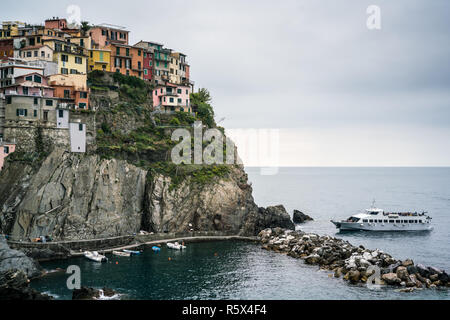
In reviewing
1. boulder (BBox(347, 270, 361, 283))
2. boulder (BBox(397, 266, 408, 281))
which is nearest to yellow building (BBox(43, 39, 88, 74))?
boulder (BBox(347, 270, 361, 283))

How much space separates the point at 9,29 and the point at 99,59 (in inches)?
831

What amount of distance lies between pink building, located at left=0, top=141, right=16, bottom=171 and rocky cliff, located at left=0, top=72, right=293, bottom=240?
147cm

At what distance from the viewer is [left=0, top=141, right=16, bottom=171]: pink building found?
77938 millimetres

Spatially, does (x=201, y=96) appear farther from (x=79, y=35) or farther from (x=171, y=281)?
(x=171, y=281)

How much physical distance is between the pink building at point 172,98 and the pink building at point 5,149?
119 feet

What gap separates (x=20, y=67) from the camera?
83438mm

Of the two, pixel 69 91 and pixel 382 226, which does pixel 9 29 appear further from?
pixel 382 226

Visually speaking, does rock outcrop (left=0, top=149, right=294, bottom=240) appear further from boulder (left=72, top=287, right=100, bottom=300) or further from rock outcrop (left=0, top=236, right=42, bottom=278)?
boulder (left=72, top=287, right=100, bottom=300)

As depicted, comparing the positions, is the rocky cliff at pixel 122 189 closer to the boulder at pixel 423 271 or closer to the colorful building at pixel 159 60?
the colorful building at pixel 159 60

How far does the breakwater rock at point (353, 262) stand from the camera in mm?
60219

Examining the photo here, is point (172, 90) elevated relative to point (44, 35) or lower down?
lower down

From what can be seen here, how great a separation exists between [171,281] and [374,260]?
31.2m
